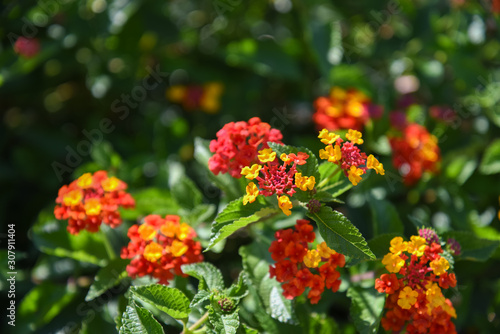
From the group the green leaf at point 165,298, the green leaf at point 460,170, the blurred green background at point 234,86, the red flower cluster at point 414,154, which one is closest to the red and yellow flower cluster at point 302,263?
the green leaf at point 165,298

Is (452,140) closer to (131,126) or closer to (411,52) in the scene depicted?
(411,52)

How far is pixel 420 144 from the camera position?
196 centimetres

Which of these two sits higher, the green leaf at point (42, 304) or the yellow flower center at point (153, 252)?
the yellow flower center at point (153, 252)

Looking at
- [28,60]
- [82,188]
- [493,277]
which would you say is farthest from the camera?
[28,60]

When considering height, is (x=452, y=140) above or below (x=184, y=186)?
below

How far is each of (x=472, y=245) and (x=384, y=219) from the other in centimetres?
27

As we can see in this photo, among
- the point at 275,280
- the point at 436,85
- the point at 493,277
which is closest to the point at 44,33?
the point at 275,280

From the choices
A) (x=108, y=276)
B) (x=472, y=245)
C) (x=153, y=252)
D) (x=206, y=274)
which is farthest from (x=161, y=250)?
(x=472, y=245)

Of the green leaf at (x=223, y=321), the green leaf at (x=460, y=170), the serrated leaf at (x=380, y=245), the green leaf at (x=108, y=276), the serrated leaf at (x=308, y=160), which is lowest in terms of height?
the green leaf at (x=460, y=170)

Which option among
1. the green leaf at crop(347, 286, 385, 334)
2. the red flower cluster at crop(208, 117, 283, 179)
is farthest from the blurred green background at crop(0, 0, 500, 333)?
the red flower cluster at crop(208, 117, 283, 179)

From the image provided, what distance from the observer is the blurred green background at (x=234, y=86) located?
200 cm

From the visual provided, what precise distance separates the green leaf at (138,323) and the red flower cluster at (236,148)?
1.44ft

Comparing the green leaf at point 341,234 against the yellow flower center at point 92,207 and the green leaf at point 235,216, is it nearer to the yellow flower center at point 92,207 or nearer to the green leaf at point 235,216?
the green leaf at point 235,216

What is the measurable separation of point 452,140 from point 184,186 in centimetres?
126
